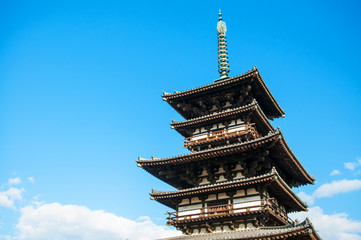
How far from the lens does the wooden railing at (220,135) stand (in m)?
28.2

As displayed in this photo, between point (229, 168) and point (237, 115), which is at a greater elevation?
point (237, 115)

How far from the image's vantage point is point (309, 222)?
20234 mm

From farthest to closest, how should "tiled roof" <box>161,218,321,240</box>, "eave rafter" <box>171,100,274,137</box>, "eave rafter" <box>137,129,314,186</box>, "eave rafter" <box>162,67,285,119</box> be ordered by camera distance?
"eave rafter" <box>162,67,285,119</box>
"eave rafter" <box>171,100,274,137</box>
"eave rafter" <box>137,129,314,186</box>
"tiled roof" <box>161,218,321,240</box>

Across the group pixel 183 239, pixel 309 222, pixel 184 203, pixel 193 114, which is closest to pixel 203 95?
pixel 193 114

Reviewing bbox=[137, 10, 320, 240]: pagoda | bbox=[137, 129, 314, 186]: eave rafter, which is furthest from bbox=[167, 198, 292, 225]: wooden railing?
bbox=[137, 129, 314, 186]: eave rafter

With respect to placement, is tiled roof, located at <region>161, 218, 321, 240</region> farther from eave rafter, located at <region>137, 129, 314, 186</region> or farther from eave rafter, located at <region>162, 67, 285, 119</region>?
eave rafter, located at <region>162, 67, 285, 119</region>

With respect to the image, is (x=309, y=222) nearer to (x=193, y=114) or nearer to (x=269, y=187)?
(x=269, y=187)

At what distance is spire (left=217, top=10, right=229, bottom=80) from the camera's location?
35.9 meters

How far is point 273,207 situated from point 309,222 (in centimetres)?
562

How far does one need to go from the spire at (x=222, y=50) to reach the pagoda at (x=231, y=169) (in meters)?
3.76

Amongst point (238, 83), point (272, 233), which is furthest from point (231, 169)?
point (238, 83)

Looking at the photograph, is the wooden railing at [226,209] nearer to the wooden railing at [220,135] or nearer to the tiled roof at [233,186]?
the tiled roof at [233,186]

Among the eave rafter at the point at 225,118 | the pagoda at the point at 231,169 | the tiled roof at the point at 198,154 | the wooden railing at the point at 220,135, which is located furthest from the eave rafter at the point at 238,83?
the tiled roof at the point at 198,154

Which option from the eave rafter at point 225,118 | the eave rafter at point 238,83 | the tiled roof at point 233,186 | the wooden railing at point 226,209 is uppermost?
the eave rafter at point 238,83
